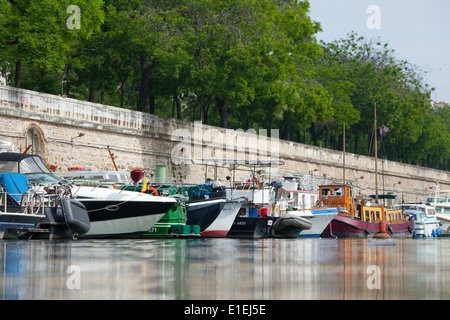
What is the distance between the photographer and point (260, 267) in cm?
1055

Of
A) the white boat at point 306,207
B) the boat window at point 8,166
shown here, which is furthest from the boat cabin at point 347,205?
the boat window at point 8,166

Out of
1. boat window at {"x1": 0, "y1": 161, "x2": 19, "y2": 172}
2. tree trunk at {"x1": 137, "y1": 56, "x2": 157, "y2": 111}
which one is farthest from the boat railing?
tree trunk at {"x1": 137, "y1": 56, "x2": 157, "y2": 111}

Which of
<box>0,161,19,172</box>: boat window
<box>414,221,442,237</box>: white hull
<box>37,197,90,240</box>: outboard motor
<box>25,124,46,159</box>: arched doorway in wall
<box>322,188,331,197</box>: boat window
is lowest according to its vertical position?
<box>414,221,442,237</box>: white hull

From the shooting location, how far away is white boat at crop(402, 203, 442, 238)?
44847 millimetres

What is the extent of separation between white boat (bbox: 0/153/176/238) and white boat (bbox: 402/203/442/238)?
2407cm

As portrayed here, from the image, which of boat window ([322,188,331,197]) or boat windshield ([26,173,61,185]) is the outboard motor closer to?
boat windshield ([26,173,61,185])

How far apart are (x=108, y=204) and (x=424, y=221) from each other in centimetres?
2788

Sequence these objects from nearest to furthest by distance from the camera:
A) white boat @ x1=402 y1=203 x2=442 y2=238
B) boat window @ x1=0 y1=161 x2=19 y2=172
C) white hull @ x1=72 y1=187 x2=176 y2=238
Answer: white hull @ x1=72 y1=187 x2=176 y2=238 < boat window @ x1=0 y1=161 x2=19 y2=172 < white boat @ x1=402 y1=203 x2=442 y2=238

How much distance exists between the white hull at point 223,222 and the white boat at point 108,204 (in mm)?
4279

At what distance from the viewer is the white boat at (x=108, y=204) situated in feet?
73.9

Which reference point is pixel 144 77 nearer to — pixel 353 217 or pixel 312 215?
pixel 353 217

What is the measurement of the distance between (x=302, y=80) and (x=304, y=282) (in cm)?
5100

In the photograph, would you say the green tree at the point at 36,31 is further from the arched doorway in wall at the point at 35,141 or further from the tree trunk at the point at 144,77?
the tree trunk at the point at 144,77

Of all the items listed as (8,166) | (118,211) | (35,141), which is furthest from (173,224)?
(35,141)
